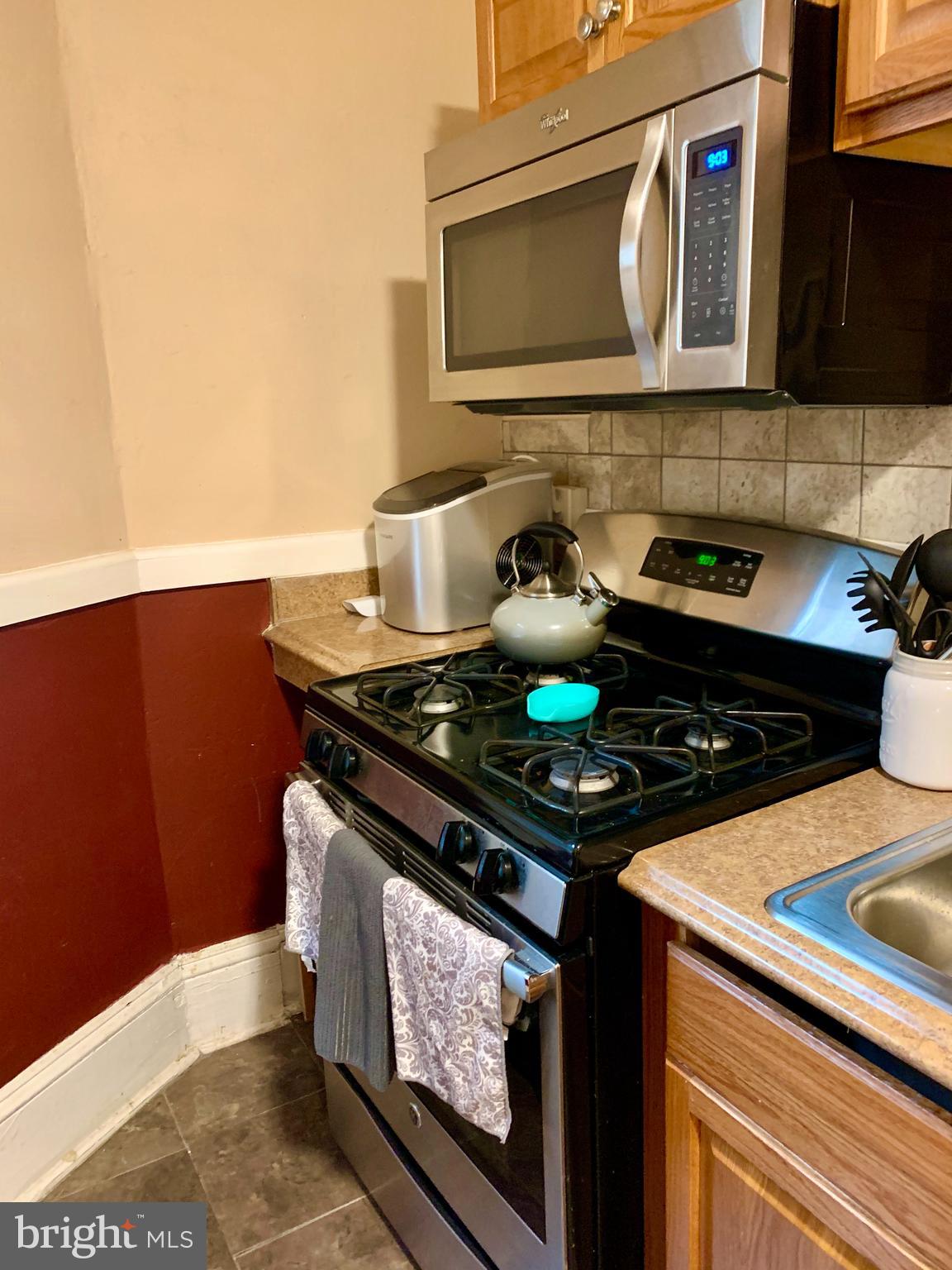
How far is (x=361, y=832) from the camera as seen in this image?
4.10 ft

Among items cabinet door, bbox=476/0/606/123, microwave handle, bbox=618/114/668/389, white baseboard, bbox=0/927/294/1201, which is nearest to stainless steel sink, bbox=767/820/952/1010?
microwave handle, bbox=618/114/668/389

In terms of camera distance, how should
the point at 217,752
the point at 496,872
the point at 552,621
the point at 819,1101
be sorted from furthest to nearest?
the point at 217,752, the point at 552,621, the point at 496,872, the point at 819,1101

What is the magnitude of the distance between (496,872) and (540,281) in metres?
0.81

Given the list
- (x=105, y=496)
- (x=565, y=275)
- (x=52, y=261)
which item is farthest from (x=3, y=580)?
(x=565, y=275)

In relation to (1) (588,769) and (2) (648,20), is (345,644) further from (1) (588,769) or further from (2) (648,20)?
(2) (648,20)

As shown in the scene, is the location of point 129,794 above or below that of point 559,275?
below

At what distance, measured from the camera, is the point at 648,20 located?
43.1 inches

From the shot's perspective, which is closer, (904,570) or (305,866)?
(904,570)

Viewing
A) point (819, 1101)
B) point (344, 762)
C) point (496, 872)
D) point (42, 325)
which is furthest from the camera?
point (42, 325)

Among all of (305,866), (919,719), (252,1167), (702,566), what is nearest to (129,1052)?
(252,1167)

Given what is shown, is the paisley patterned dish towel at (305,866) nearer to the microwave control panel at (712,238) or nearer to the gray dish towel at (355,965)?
the gray dish towel at (355,965)

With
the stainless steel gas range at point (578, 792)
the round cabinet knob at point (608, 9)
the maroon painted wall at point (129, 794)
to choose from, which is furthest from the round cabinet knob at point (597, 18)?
the maroon painted wall at point (129, 794)

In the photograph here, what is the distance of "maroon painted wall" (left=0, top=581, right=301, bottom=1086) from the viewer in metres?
1.52

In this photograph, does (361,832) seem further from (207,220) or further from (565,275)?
(207,220)
